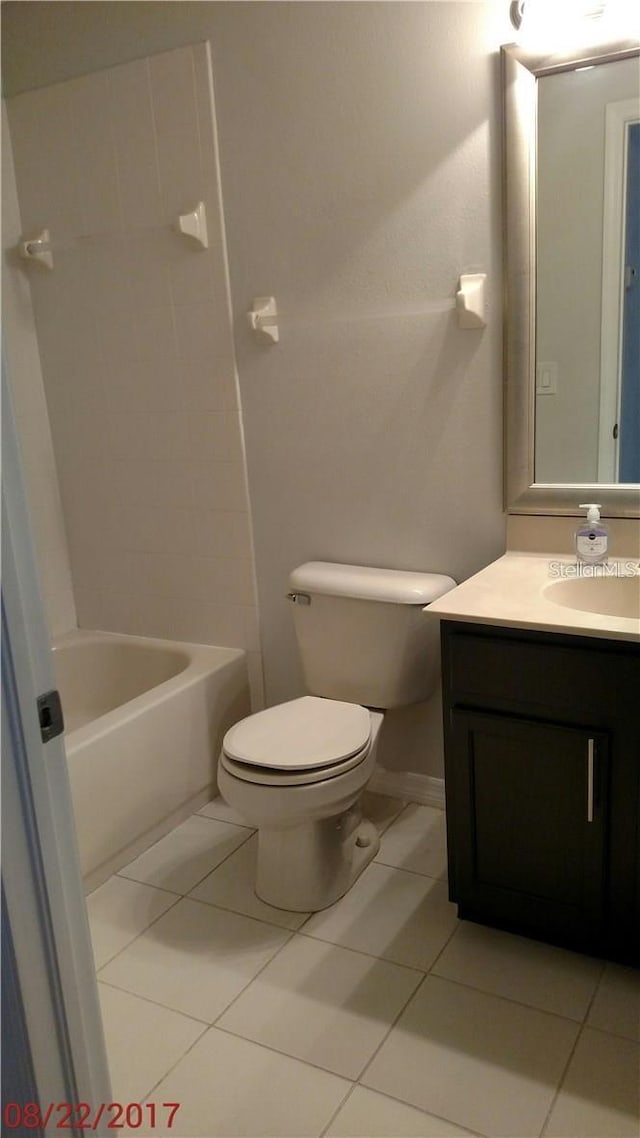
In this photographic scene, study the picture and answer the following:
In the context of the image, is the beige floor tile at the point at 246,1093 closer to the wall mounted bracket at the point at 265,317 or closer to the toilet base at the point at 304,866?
the toilet base at the point at 304,866

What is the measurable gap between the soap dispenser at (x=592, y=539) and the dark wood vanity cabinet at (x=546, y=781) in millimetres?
384

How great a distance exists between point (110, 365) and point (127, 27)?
93cm

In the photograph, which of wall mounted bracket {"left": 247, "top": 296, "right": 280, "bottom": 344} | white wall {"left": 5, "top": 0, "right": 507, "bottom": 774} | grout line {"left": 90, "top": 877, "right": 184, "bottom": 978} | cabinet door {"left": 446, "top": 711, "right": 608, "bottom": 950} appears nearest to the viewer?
cabinet door {"left": 446, "top": 711, "right": 608, "bottom": 950}

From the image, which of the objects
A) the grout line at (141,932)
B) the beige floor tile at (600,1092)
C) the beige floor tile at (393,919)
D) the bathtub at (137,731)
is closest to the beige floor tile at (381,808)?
the beige floor tile at (393,919)

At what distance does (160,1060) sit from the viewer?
162 centimetres

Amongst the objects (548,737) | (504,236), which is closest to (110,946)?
(548,737)

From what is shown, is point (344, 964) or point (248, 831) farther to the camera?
point (248, 831)

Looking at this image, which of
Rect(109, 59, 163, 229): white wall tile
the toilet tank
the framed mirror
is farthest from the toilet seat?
Rect(109, 59, 163, 229): white wall tile

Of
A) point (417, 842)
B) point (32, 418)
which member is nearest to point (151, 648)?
point (32, 418)

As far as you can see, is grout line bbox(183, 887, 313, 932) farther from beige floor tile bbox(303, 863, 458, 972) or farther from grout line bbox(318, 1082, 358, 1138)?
grout line bbox(318, 1082, 358, 1138)

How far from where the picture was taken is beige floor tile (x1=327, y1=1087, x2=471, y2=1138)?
1.43 metres

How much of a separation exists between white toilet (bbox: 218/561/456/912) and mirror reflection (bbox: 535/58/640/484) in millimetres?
508

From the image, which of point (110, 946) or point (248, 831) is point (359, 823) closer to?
point (248, 831)
